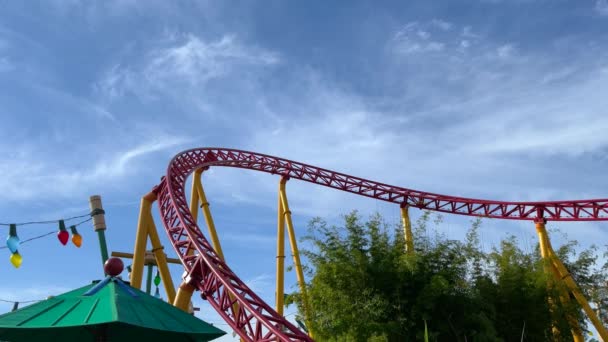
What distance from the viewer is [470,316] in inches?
418

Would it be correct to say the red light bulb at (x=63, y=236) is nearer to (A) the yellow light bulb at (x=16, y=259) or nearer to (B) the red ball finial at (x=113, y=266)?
(A) the yellow light bulb at (x=16, y=259)

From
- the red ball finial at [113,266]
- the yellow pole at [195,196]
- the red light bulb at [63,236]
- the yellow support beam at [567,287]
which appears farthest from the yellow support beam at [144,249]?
the yellow support beam at [567,287]

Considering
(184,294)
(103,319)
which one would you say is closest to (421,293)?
(184,294)

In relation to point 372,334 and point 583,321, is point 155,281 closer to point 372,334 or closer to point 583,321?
point 372,334

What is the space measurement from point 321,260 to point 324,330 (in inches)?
55.9

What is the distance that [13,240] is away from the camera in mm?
10406

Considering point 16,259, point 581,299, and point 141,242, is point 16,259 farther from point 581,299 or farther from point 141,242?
point 581,299

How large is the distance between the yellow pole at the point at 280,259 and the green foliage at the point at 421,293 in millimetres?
1828

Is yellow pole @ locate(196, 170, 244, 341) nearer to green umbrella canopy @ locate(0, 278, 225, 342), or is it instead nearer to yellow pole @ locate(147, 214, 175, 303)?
yellow pole @ locate(147, 214, 175, 303)

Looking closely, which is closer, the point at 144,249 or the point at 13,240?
the point at 13,240

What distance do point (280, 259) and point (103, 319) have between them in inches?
424

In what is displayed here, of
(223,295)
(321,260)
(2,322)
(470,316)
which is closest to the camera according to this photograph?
(2,322)

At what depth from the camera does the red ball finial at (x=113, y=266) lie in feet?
16.4

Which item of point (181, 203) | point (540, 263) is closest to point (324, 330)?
point (181, 203)
